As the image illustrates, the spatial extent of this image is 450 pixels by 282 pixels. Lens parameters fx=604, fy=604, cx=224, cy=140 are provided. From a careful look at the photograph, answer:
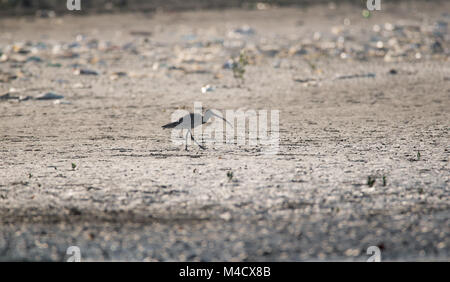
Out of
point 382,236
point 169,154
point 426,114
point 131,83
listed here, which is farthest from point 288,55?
point 382,236

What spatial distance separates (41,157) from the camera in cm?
514

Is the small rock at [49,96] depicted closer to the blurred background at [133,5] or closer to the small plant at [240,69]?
the small plant at [240,69]

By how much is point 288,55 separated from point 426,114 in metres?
3.63

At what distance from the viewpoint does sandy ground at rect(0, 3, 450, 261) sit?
3.59m

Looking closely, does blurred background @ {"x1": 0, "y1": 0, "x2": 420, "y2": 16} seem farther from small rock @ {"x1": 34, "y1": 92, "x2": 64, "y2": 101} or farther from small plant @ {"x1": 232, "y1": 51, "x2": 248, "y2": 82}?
small rock @ {"x1": 34, "y1": 92, "x2": 64, "y2": 101}

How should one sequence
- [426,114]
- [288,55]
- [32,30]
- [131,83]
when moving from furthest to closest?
[32,30] → [288,55] → [131,83] → [426,114]

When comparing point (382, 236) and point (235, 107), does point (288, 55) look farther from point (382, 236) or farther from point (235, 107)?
point (382, 236)

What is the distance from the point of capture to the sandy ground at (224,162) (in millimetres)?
3588

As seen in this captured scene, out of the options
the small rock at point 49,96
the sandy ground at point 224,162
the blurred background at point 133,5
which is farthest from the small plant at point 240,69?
the blurred background at point 133,5

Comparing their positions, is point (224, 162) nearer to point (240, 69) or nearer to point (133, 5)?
point (240, 69)
